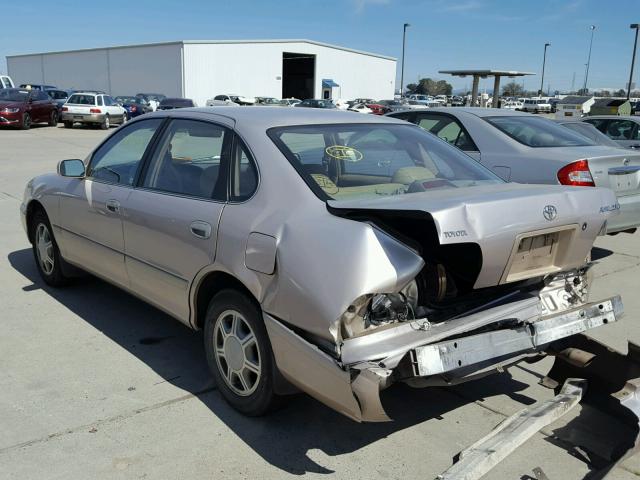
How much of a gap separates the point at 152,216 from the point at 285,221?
4.00ft

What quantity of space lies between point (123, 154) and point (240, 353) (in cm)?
209

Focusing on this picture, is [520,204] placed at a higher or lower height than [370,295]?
higher

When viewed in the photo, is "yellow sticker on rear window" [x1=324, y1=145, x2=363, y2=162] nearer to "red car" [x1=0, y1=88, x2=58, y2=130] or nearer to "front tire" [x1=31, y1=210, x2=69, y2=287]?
"front tire" [x1=31, y1=210, x2=69, y2=287]

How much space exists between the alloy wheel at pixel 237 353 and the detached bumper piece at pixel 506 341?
94cm

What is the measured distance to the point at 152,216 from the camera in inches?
147

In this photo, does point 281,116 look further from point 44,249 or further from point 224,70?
point 224,70

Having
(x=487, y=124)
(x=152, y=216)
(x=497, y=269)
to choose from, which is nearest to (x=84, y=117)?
(x=487, y=124)

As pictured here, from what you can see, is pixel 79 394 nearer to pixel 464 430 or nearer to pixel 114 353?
pixel 114 353

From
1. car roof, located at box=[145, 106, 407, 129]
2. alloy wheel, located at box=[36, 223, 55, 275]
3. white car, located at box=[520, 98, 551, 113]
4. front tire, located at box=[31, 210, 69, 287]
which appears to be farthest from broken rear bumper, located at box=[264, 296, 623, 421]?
white car, located at box=[520, 98, 551, 113]

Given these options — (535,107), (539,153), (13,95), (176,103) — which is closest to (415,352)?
(539,153)

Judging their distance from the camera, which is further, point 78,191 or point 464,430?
point 78,191

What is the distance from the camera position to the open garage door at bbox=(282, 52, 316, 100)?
194 ft

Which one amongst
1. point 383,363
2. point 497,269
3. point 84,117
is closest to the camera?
point 383,363

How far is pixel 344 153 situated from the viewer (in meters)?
3.59
